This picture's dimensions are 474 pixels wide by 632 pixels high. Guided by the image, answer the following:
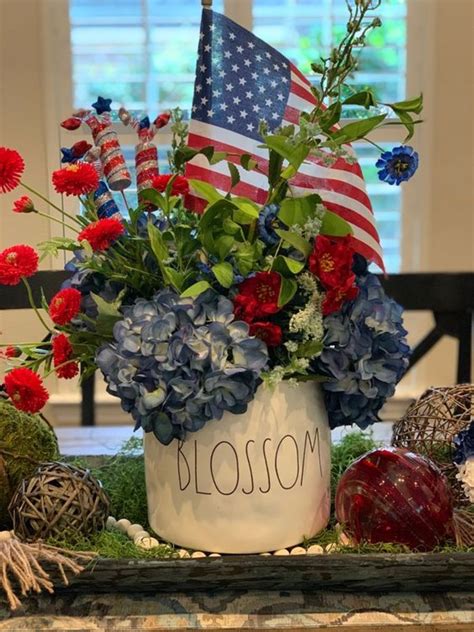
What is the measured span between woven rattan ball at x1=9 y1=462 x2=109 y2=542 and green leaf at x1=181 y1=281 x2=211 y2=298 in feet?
0.82

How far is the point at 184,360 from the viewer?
28.3 inches

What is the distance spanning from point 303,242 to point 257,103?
0.19 meters

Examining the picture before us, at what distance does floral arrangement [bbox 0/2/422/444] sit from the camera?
73cm

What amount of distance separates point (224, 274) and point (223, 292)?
0.04 m

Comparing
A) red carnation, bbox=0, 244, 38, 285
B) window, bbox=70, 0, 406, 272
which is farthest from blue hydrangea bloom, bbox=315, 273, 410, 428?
window, bbox=70, 0, 406, 272

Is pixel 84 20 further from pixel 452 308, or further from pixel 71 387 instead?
pixel 452 308

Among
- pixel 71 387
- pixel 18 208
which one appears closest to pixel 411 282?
pixel 71 387

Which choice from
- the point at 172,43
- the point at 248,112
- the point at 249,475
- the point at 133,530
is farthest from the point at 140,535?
the point at 172,43

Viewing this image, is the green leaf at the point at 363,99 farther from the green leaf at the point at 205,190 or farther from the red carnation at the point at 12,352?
the red carnation at the point at 12,352

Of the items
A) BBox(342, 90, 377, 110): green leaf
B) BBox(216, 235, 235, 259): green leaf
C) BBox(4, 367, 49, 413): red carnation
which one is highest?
BBox(342, 90, 377, 110): green leaf

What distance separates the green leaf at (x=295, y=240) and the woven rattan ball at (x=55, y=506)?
1.14 ft

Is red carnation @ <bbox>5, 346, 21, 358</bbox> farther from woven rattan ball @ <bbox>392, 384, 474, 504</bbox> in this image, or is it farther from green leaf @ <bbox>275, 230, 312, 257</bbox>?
woven rattan ball @ <bbox>392, 384, 474, 504</bbox>

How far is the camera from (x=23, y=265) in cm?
79

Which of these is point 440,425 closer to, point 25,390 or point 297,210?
point 297,210
